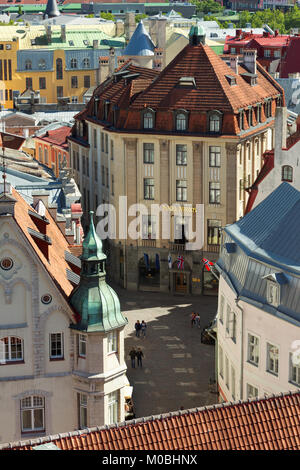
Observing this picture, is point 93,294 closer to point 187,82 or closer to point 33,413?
point 33,413

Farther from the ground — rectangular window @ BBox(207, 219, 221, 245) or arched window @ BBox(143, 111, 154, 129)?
arched window @ BBox(143, 111, 154, 129)

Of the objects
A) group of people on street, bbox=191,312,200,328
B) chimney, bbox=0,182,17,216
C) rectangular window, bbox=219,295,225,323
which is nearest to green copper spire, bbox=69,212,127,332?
chimney, bbox=0,182,17,216

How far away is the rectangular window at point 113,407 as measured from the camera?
Answer: 6072cm

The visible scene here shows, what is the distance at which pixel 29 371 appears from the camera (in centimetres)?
6075

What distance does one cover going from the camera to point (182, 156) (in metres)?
107

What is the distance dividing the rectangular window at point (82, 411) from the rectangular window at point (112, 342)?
9.22ft

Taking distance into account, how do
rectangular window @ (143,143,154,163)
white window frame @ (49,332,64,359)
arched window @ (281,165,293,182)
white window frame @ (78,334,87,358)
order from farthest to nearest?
rectangular window @ (143,143,154,163) < arched window @ (281,165,293,182) < white window frame @ (49,332,64,359) < white window frame @ (78,334,87,358)

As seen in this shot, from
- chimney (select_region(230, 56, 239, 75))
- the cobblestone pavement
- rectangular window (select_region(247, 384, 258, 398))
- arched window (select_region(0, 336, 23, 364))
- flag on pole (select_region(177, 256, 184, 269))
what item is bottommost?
the cobblestone pavement

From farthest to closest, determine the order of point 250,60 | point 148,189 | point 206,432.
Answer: point 250,60, point 148,189, point 206,432

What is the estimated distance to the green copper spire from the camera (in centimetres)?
5909

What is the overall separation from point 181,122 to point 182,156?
10.2ft

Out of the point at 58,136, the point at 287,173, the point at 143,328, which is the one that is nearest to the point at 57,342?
the point at 287,173

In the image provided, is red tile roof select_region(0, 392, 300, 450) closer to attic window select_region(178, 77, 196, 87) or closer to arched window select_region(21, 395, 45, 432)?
arched window select_region(21, 395, 45, 432)

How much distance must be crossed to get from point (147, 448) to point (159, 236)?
68993mm
